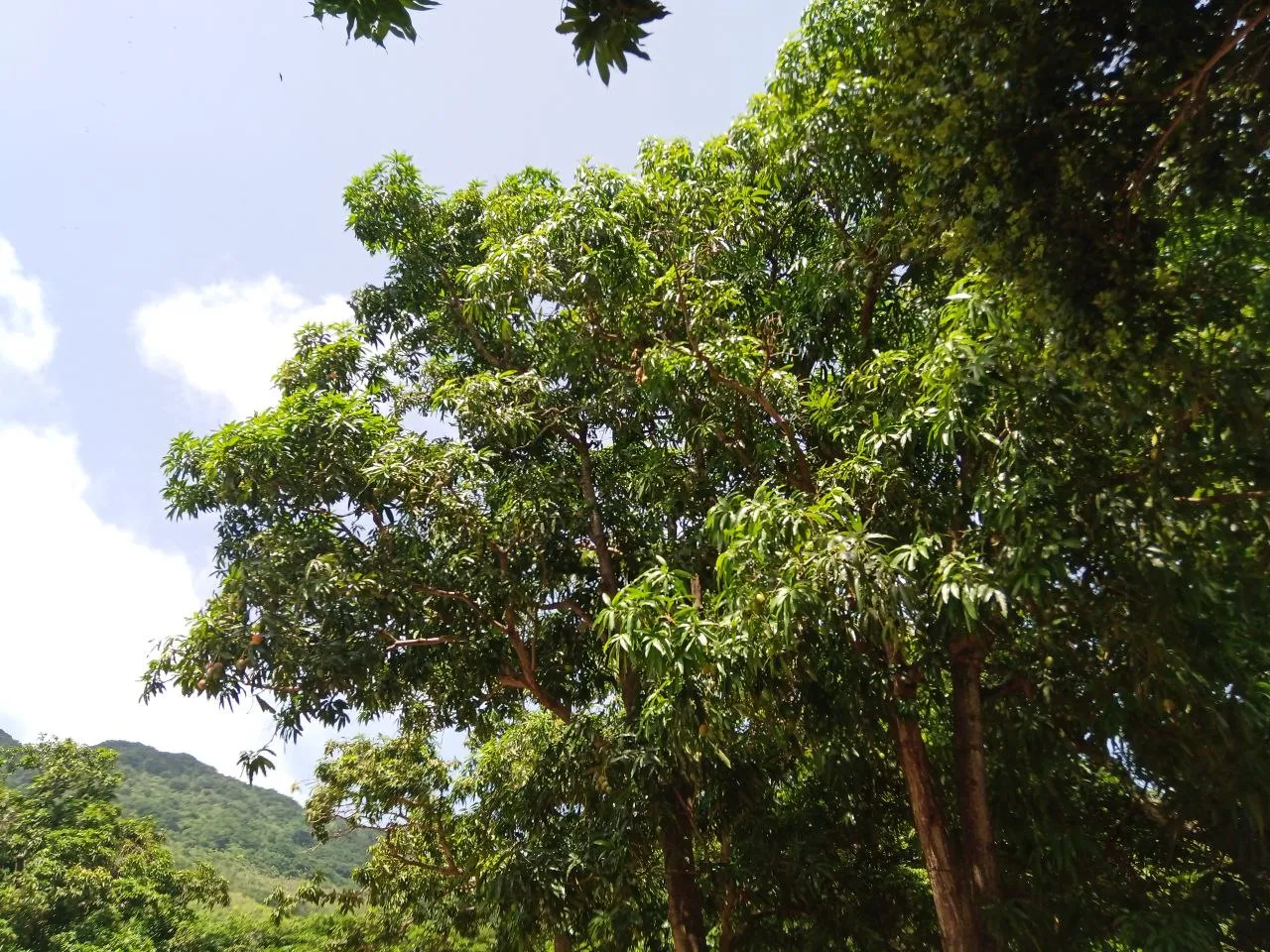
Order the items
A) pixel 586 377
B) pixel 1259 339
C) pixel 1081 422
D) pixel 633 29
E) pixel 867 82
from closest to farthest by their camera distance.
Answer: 1. pixel 633 29
2. pixel 1259 339
3. pixel 1081 422
4. pixel 867 82
5. pixel 586 377

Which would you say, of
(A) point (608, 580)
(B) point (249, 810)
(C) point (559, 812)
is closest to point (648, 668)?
(A) point (608, 580)

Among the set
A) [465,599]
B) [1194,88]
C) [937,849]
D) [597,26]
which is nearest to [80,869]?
[465,599]

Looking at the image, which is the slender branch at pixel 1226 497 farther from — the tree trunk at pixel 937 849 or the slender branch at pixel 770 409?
the tree trunk at pixel 937 849

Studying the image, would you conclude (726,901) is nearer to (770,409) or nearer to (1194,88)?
(770,409)

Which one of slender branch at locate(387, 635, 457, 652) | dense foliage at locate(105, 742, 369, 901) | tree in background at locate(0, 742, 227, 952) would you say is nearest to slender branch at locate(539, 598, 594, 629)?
slender branch at locate(387, 635, 457, 652)

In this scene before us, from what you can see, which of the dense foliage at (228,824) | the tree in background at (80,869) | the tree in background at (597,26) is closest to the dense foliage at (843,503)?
the tree in background at (597,26)

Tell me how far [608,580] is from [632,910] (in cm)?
219

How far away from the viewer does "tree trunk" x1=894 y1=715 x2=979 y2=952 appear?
4.21 metres

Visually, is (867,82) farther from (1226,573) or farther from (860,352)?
A: (1226,573)

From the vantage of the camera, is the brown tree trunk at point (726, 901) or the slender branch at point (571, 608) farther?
the slender branch at point (571, 608)

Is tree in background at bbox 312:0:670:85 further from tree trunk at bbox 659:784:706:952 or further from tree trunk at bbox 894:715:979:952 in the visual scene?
tree trunk at bbox 659:784:706:952

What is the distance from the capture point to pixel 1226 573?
3537 millimetres

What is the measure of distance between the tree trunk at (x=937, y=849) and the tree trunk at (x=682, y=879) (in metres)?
1.48

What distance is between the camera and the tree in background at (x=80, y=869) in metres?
13.0
